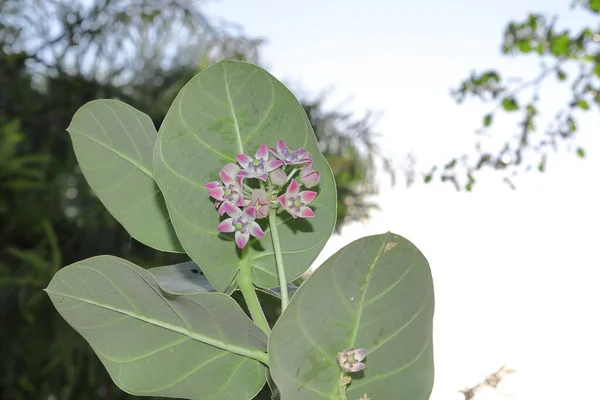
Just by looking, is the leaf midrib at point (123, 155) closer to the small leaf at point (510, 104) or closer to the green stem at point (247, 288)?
the green stem at point (247, 288)

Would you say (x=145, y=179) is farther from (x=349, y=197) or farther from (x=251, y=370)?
(x=349, y=197)

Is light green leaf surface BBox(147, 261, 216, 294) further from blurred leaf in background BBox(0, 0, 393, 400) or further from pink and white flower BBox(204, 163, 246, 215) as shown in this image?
blurred leaf in background BBox(0, 0, 393, 400)

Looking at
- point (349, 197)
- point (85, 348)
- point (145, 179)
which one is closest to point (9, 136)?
point (85, 348)

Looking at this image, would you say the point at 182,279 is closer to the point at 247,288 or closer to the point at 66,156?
the point at 247,288

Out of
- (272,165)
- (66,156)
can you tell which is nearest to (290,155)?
(272,165)

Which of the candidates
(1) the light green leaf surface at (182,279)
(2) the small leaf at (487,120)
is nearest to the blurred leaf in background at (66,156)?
(2) the small leaf at (487,120)

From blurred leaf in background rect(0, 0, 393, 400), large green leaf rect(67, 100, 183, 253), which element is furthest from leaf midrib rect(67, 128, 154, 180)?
blurred leaf in background rect(0, 0, 393, 400)

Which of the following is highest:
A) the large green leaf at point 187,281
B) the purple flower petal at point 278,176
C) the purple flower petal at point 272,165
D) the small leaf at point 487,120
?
the purple flower petal at point 272,165
